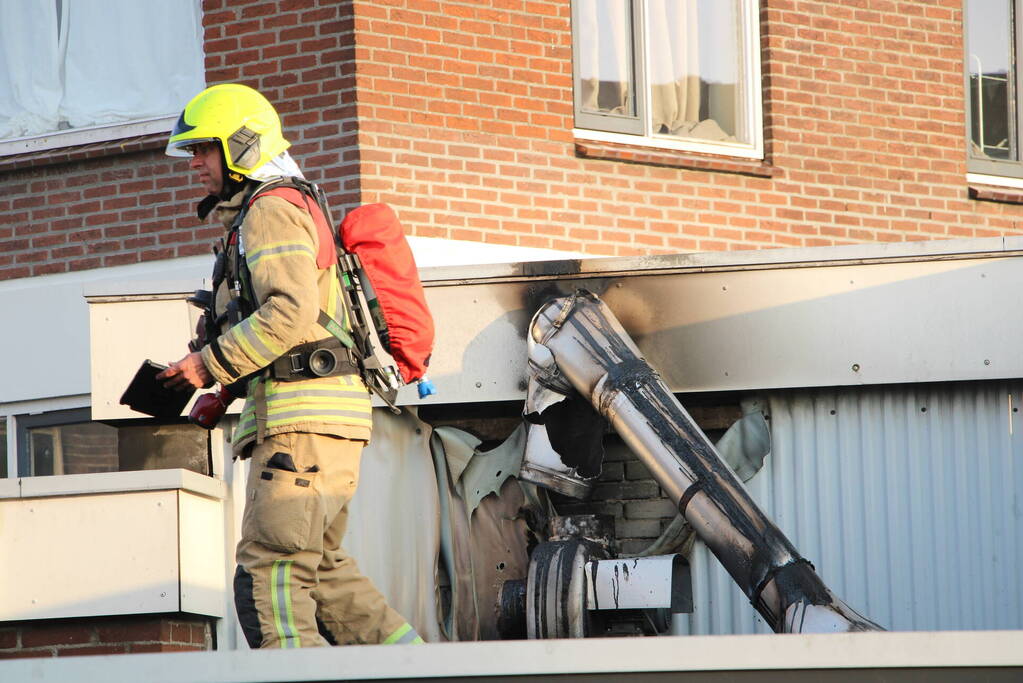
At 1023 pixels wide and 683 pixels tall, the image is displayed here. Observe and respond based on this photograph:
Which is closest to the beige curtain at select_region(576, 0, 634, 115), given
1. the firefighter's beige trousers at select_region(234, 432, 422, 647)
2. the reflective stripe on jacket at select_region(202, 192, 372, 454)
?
the reflective stripe on jacket at select_region(202, 192, 372, 454)

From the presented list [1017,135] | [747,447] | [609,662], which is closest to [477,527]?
[747,447]

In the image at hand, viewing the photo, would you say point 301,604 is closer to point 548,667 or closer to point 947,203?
point 548,667

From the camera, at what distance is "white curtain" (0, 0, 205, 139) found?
941cm

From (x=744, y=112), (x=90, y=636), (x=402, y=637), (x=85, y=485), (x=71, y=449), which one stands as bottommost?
(x=90, y=636)

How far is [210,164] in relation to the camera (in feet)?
16.2

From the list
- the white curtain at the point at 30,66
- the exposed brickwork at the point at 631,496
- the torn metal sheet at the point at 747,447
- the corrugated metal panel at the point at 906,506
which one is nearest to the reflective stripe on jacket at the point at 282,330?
the exposed brickwork at the point at 631,496

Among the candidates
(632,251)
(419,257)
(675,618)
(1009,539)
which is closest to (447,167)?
(419,257)

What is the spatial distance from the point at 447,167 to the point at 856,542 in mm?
3331

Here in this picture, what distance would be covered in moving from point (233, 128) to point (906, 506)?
346 cm

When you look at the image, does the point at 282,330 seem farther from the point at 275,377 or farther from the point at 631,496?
the point at 631,496

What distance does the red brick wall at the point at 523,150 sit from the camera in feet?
29.1

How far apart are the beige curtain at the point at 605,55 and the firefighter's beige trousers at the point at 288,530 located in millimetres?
5122

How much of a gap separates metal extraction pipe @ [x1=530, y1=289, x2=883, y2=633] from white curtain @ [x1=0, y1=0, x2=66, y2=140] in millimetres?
4304

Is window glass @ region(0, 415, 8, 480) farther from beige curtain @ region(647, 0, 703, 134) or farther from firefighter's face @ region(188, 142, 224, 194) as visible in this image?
firefighter's face @ region(188, 142, 224, 194)
